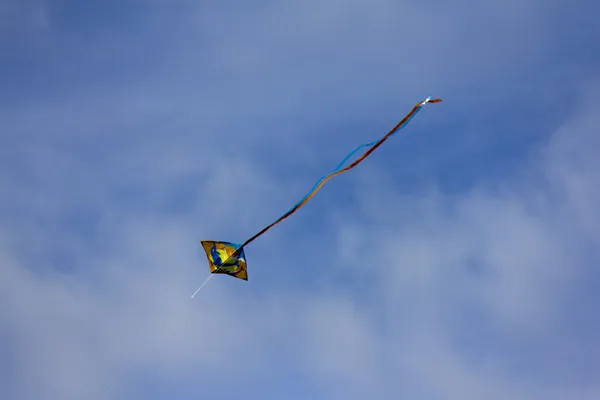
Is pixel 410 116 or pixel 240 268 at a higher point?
pixel 410 116

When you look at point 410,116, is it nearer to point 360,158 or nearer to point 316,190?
point 360,158

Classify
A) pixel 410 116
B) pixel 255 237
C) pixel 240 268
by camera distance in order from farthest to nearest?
pixel 240 268 → pixel 255 237 → pixel 410 116

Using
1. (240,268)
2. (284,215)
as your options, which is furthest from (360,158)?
(240,268)

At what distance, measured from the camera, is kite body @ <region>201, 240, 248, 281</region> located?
31375mm

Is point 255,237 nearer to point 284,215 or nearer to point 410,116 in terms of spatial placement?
point 284,215

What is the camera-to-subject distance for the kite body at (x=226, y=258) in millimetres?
31375

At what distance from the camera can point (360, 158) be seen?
27.3 metres

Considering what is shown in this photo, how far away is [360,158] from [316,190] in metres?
3.05

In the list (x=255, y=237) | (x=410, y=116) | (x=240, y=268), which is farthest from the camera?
(x=240, y=268)

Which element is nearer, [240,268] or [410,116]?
[410,116]

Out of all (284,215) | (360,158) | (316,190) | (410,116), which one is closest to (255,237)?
(284,215)

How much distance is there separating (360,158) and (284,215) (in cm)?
543

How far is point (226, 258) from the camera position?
31344mm

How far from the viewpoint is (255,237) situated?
28688 mm
